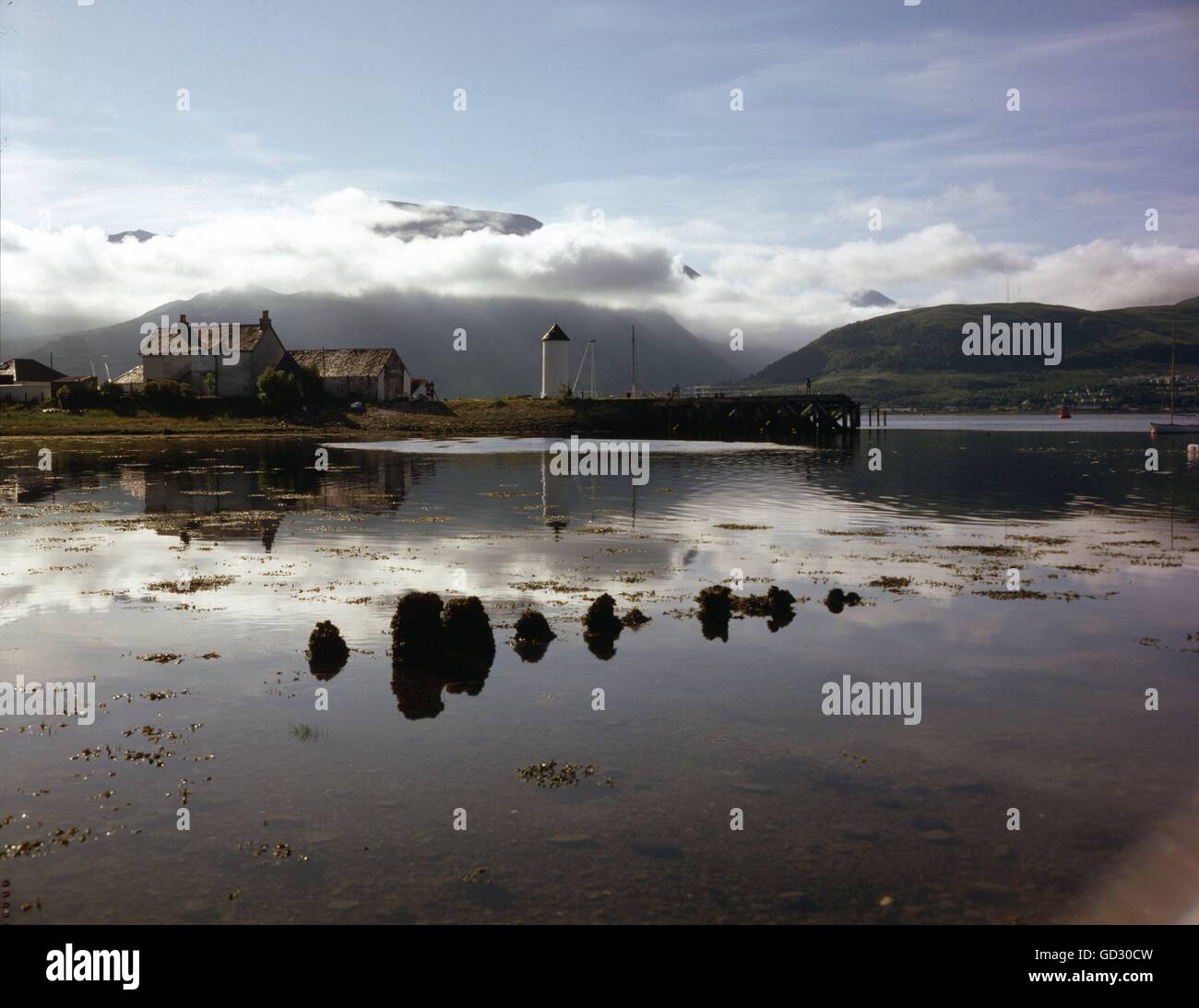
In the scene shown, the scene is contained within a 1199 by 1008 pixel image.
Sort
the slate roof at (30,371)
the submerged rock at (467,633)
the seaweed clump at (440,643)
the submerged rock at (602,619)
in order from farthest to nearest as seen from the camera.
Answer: the slate roof at (30,371) < the submerged rock at (602,619) < the submerged rock at (467,633) < the seaweed clump at (440,643)

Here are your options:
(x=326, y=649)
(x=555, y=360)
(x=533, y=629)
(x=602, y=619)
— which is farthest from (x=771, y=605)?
(x=555, y=360)

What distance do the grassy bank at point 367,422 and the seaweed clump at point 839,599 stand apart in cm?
7617

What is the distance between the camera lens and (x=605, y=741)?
39.4ft

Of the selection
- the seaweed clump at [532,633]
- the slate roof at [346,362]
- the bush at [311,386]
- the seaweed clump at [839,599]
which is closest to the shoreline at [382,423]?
the bush at [311,386]

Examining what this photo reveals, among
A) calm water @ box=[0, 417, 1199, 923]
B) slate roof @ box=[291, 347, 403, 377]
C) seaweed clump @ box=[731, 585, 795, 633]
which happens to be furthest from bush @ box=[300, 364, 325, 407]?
seaweed clump @ box=[731, 585, 795, 633]

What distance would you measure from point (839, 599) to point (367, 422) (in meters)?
88.1

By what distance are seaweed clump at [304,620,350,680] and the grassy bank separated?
255 feet

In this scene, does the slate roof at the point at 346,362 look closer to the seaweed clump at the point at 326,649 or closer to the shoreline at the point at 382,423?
the shoreline at the point at 382,423

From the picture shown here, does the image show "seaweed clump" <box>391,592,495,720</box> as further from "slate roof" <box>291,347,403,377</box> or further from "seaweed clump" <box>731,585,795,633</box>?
"slate roof" <box>291,347,403,377</box>

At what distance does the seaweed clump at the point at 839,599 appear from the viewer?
19.7m

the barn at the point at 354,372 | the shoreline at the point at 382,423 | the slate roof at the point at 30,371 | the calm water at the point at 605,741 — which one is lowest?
the calm water at the point at 605,741

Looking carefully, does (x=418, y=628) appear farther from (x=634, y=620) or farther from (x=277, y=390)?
(x=277, y=390)

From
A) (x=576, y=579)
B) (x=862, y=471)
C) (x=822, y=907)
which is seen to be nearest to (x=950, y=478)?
(x=862, y=471)
